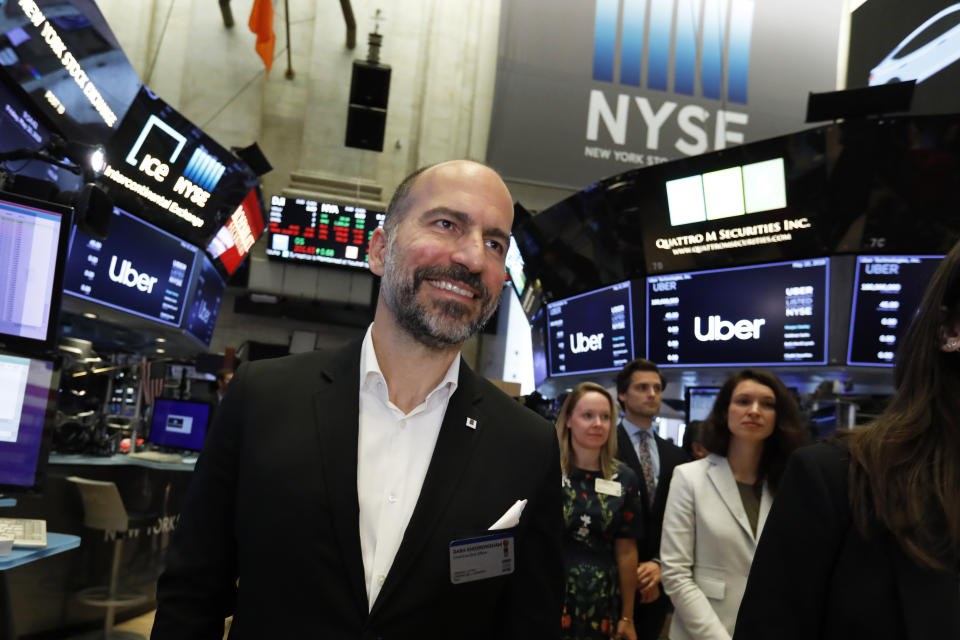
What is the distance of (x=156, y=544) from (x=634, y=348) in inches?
157

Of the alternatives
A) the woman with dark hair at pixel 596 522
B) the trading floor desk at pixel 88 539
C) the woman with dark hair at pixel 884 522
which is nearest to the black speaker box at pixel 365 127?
the trading floor desk at pixel 88 539

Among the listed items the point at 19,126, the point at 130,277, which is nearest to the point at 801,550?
the point at 19,126

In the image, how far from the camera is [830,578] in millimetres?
1222

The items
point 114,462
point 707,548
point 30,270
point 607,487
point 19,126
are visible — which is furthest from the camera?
point 114,462

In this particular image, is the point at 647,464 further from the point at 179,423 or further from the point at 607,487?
the point at 179,423

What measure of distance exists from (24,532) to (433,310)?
1627 millimetres

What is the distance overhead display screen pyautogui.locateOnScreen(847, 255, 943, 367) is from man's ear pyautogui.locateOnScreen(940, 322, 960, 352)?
3.95m

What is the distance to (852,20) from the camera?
24.8 ft

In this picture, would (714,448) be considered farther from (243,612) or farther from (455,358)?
(243,612)

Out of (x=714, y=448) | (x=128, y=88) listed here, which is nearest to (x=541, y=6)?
(x=128, y=88)

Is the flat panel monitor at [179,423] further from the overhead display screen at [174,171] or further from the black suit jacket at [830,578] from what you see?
the black suit jacket at [830,578]

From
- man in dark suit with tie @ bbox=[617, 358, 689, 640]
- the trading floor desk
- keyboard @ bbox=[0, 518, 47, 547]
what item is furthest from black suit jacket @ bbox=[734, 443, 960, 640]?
the trading floor desk

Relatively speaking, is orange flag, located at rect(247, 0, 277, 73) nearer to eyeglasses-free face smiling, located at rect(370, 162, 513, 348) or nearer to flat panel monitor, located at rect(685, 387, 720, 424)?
Answer: flat panel monitor, located at rect(685, 387, 720, 424)

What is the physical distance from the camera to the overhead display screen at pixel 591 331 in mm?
6535
